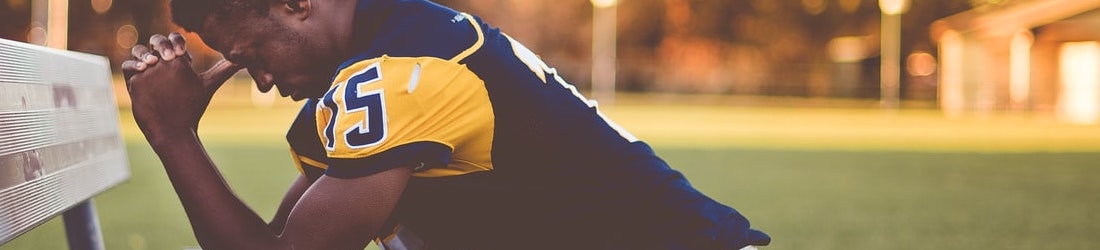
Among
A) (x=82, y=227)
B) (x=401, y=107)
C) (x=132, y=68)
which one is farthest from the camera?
(x=82, y=227)

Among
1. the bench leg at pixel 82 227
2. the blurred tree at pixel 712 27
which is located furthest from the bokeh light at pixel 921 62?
the bench leg at pixel 82 227

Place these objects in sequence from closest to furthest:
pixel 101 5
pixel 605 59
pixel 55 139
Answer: pixel 55 139 < pixel 605 59 < pixel 101 5

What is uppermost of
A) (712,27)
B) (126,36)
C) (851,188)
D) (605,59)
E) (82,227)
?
(712,27)

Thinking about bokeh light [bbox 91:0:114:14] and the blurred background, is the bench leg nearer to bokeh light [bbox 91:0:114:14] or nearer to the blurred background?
the blurred background

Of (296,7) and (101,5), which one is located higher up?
(101,5)

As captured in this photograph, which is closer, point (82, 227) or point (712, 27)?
point (82, 227)

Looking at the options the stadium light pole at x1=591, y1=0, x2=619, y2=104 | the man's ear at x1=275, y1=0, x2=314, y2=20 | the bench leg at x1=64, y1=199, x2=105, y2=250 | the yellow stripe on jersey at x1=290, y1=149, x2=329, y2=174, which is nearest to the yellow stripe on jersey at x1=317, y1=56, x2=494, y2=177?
the man's ear at x1=275, y1=0, x2=314, y2=20

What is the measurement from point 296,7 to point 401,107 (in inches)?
13.8

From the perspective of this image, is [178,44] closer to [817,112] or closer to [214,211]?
[214,211]

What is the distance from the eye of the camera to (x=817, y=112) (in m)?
37.2

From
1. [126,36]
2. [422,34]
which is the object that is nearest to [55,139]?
[422,34]

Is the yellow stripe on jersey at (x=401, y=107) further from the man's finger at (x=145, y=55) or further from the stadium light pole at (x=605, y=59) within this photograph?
the stadium light pole at (x=605, y=59)

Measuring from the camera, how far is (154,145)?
2359 mm

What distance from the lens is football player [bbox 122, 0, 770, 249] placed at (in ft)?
6.88
